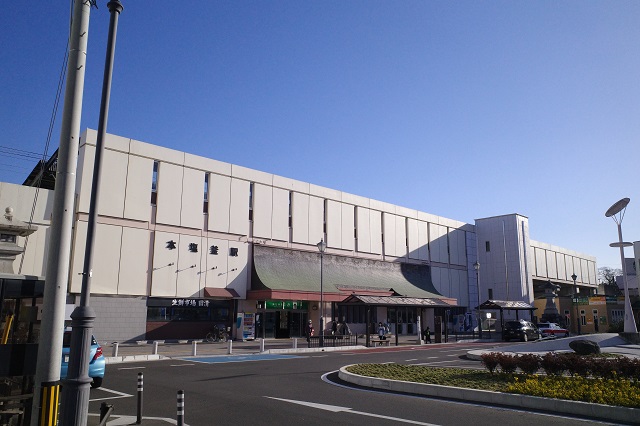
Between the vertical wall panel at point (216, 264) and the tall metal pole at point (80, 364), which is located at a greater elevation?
the vertical wall panel at point (216, 264)

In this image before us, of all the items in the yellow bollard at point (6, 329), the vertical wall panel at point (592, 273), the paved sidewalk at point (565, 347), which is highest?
the vertical wall panel at point (592, 273)

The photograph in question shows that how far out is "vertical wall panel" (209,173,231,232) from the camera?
1467 inches

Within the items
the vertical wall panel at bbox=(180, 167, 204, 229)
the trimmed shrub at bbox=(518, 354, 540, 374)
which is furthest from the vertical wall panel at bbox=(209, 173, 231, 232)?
the trimmed shrub at bbox=(518, 354, 540, 374)

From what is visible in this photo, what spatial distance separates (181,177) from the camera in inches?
1411

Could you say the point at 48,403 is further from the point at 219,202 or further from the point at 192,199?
the point at 219,202

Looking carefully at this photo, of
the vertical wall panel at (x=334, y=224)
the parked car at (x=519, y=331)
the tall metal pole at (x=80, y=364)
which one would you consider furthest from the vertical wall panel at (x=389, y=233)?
the tall metal pole at (x=80, y=364)

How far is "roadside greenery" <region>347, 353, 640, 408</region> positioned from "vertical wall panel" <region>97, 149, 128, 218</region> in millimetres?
21487

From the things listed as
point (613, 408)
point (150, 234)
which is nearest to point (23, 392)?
point (613, 408)

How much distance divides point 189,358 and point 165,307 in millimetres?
11240

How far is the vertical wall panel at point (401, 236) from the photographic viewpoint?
53000 mm

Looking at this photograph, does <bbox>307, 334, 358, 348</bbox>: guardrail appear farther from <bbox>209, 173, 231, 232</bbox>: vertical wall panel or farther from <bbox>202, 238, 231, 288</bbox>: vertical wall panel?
<bbox>209, 173, 231, 232</bbox>: vertical wall panel

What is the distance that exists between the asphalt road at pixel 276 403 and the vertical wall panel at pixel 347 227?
95.3ft

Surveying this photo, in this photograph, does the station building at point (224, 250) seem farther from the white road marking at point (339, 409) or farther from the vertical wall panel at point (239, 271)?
the white road marking at point (339, 409)

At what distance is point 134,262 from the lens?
32.5m
